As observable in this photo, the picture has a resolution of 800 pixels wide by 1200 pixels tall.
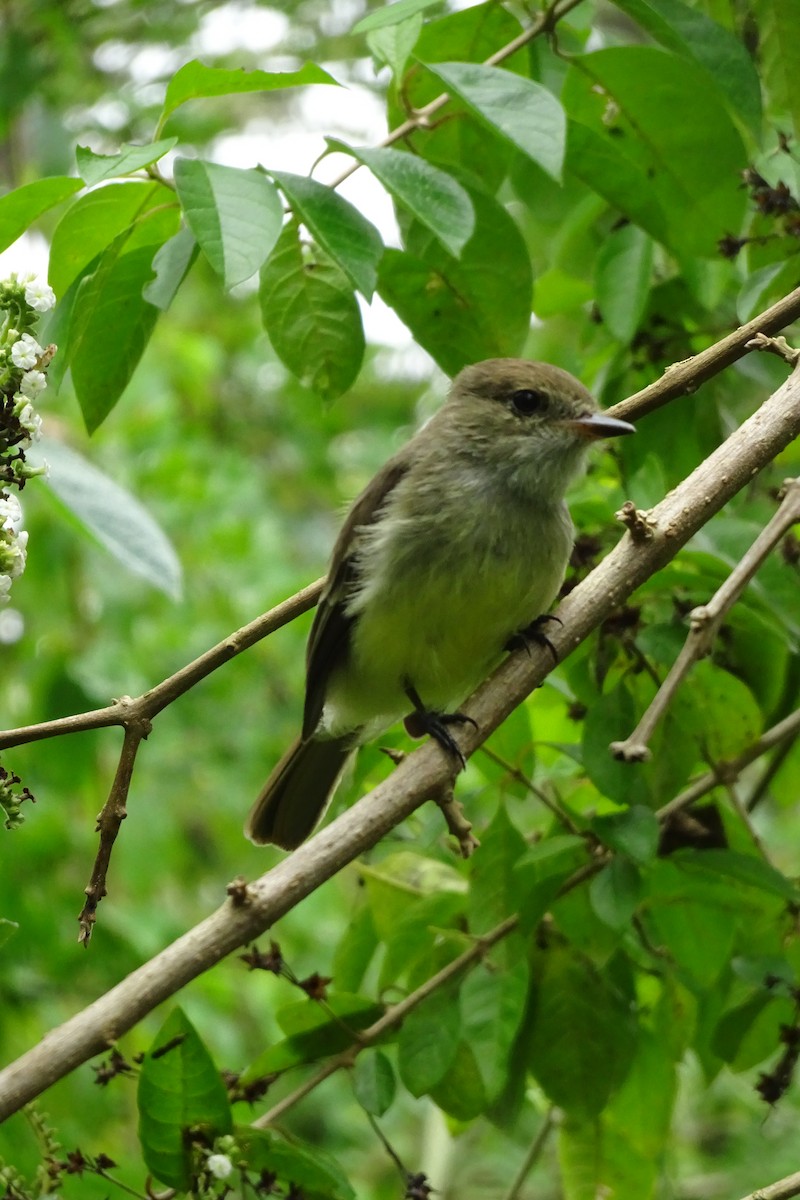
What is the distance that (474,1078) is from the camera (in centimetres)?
243

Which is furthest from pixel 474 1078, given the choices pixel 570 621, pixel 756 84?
pixel 756 84

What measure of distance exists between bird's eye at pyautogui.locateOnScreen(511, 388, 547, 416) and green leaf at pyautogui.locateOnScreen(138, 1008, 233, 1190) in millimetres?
1747

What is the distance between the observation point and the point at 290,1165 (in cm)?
216

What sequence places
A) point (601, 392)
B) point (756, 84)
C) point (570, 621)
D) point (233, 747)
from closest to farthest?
1. point (570, 621)
2. point (756, 84)
3. point (601, 392)
4. point (233, 747)

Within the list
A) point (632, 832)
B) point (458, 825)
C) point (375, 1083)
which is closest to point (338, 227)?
point (458, 825)

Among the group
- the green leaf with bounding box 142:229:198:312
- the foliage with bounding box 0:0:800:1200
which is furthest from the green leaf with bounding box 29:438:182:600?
the green leaf with bounding box 142:229:198:312

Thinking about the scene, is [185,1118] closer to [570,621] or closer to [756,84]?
[570,621]

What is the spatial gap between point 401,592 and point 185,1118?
1.38 meters

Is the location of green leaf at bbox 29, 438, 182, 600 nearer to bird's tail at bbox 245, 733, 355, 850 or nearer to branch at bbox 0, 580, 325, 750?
bird's tail at bbox 245, 733, 355, 850

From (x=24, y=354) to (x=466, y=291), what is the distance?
1.07m

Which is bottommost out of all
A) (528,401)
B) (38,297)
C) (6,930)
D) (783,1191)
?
(783,1191)

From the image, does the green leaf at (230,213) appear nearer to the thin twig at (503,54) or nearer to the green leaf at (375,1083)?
the thin twig at (503,54)

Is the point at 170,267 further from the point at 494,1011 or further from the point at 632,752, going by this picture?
the point at 494,1011

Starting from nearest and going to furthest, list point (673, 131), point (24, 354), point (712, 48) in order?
point (24, 354)
point (712, 48)
point (673, 131)
